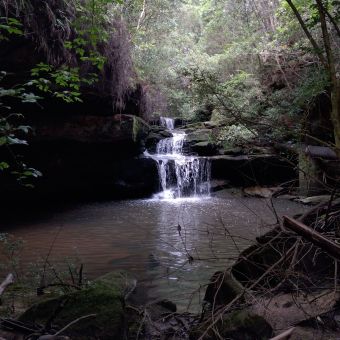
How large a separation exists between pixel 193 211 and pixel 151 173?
4492 mm

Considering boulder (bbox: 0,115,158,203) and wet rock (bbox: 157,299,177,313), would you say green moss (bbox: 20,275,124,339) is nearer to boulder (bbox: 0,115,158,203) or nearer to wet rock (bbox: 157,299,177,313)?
wet rock (bbox: 157,299,177,313)

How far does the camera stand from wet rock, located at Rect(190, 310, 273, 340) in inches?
129

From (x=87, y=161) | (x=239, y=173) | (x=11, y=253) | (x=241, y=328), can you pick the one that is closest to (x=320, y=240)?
(x=241, y=328)

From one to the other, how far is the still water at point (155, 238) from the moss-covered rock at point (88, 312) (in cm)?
73

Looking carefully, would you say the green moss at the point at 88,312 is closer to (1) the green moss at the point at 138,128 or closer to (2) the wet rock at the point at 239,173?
(1) the green moss at the point at 138,128

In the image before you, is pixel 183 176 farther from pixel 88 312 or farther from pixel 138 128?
pixel 88 312

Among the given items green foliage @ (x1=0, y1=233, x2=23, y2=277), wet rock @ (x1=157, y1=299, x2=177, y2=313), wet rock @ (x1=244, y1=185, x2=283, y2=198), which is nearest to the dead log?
wet rock @ (x1=157, y1=299, x2=177, y2=313)

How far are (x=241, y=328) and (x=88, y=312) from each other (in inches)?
52.8

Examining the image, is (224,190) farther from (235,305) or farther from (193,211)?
(235,305)

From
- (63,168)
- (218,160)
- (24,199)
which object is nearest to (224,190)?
(218,160)

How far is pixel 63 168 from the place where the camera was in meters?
14.1

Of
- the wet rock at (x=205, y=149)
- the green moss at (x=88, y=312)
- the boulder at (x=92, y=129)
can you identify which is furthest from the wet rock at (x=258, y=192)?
the green moss at (x=88, y=312)

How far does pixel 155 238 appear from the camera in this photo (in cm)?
812

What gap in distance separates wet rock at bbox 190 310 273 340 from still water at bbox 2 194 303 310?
0.37 m
